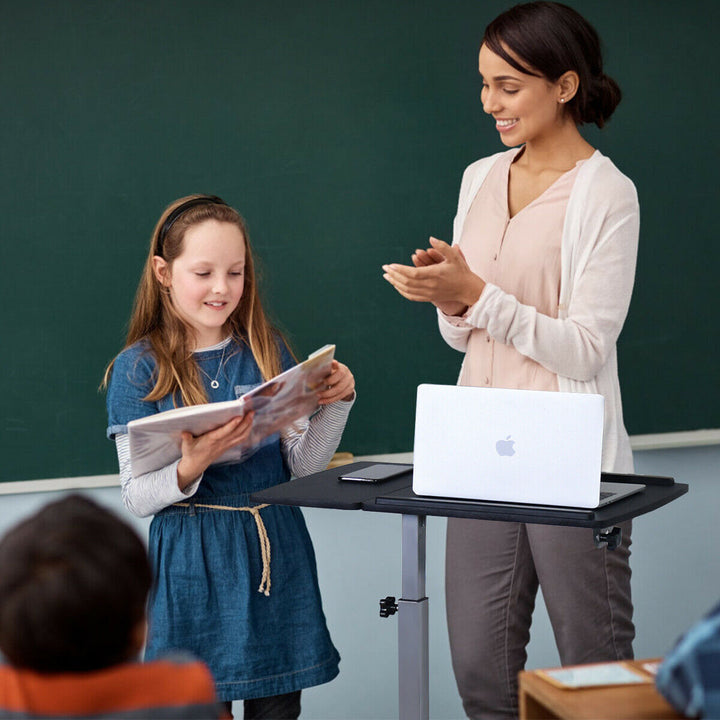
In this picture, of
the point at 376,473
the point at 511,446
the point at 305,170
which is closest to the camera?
the point at 511,446

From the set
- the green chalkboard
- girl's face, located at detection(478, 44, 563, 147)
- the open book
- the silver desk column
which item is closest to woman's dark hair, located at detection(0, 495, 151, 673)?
the open book

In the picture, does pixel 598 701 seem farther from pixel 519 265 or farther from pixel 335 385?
pixel 519 265

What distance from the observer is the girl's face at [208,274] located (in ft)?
7.27

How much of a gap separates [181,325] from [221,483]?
346 mm

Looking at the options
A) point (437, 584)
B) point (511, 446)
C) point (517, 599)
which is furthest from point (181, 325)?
point (437, 584)

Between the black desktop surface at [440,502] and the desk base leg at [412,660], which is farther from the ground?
the black desktop surface at [440,502]

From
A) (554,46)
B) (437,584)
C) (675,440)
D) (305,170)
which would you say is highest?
(554,46)

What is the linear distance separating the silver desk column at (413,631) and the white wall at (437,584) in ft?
3.51

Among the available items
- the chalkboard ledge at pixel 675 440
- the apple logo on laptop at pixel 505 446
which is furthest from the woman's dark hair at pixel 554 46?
the chalkboard ledge at pixel 675 440

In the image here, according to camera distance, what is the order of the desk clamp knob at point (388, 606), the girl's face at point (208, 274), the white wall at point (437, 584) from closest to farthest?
the desk clamp knob at point (388, 606)
the girl's face at point (208, 274)
the white wall at point (437, 584)

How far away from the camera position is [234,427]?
78.4 inches

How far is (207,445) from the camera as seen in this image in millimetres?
2018

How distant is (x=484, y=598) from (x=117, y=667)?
1.37m

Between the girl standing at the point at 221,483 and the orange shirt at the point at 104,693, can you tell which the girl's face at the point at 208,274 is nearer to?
the girl standing at the point at 221,483
